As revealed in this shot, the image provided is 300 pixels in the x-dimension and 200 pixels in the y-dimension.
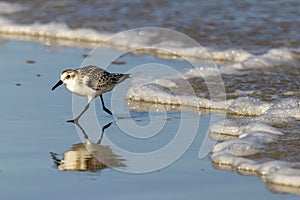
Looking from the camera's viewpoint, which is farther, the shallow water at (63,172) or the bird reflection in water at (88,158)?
the bird reflection in water at (88,158)

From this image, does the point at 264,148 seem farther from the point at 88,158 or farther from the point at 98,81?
the point at 98,81

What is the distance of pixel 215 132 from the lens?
19.6 ft

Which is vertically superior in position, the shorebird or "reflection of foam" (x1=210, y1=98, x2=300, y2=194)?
the shorebird

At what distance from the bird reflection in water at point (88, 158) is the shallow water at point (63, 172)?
0.06 meters

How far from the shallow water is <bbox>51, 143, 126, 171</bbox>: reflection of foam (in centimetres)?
7

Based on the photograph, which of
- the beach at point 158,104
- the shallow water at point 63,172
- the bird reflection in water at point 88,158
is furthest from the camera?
the bird reflection in water at point 88,158

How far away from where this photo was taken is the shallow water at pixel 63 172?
458cm

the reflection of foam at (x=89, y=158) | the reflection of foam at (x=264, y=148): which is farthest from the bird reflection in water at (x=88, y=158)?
the reflection of foam at (x=264, y=148)

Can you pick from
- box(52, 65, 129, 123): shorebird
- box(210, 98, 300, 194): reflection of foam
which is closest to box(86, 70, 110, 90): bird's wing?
box(52, 65, 129, 123): shorebird

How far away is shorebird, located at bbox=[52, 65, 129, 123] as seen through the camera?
636 centimetres

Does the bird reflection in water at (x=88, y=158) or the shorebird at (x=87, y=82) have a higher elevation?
the shorebird at (x=87, y=82)

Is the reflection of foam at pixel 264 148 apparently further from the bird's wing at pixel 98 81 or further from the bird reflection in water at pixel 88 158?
the bird's wing at pixel 98 81

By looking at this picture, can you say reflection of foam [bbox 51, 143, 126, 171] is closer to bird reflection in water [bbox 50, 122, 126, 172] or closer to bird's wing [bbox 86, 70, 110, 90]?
bird reflection in water [bbox 50, 122, 126, 172]

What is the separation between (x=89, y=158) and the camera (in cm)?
534
